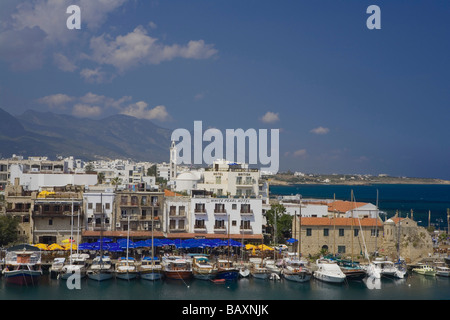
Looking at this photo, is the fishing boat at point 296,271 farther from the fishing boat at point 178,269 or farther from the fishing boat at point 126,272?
the fishing boat at point 126,272

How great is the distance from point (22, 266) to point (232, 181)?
34134mm

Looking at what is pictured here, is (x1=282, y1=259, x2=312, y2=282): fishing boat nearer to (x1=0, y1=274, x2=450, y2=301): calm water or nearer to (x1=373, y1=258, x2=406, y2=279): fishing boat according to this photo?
(x1=0, y1=274, x2=450, y2=301): calm water

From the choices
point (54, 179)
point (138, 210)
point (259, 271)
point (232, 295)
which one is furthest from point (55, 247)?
point (54, 179)

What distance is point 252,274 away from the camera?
161 feet

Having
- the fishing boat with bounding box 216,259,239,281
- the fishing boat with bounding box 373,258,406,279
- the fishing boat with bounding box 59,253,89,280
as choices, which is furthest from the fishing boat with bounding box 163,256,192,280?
the fishing boat with bounding box 373,258,406,279

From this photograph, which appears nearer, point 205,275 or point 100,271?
point 100,271

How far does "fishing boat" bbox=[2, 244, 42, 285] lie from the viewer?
146 ft

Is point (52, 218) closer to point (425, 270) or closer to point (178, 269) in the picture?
point (178, 269)

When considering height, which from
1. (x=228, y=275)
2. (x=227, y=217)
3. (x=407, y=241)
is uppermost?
(x=227, y=217)

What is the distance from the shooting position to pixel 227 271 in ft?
156
